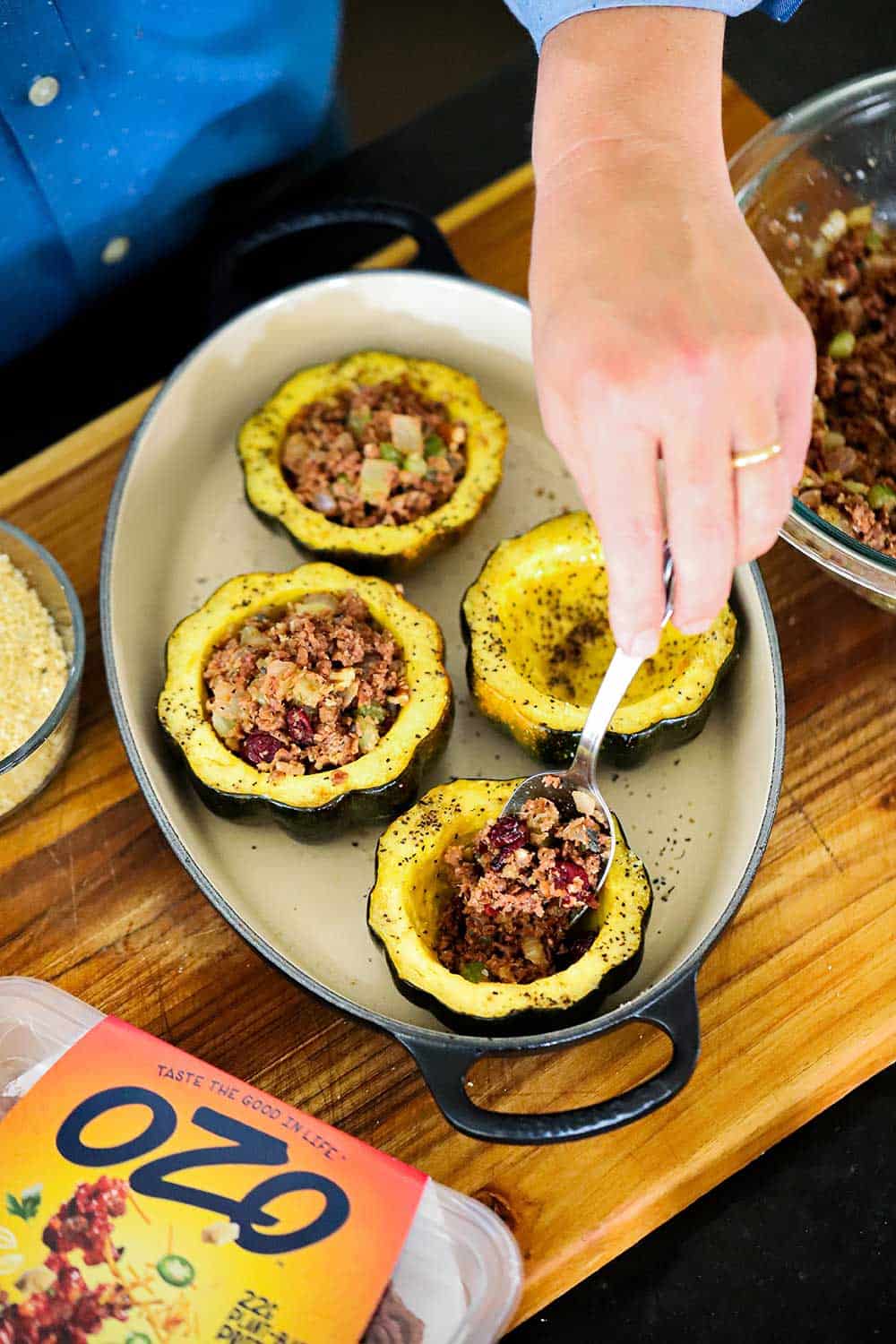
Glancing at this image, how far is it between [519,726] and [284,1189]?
600 mm

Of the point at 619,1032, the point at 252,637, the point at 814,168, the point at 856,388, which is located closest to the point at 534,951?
the point at 619,1032

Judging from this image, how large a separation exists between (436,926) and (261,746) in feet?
0.99

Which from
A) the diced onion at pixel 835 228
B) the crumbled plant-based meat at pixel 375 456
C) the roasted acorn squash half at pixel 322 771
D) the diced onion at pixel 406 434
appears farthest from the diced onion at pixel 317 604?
the diced onion at pixel 835 228

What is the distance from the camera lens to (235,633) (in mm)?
1631

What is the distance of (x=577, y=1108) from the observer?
50.7 inches

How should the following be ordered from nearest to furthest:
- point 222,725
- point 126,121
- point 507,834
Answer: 1. point 507,834
2. point 222,725
3. point 126,121

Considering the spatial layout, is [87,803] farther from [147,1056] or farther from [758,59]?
[758,59]

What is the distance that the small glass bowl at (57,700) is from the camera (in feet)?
5.04

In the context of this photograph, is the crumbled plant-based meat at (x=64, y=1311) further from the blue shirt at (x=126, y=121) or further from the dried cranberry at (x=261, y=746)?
the blue shirt at (x=126, y=121)

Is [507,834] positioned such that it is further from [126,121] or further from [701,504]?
[126,121]

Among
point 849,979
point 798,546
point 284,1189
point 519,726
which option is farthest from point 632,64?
point 284,1189

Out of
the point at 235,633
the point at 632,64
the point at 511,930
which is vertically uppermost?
the point at 632,64

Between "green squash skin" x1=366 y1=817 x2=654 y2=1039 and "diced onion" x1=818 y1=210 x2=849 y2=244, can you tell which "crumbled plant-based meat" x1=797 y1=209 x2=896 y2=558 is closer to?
"diced onion" x1=818 y1=210 x2=849 y2=244

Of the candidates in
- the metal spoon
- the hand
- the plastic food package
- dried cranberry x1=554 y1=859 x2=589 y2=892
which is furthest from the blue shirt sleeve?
the plastic food package
